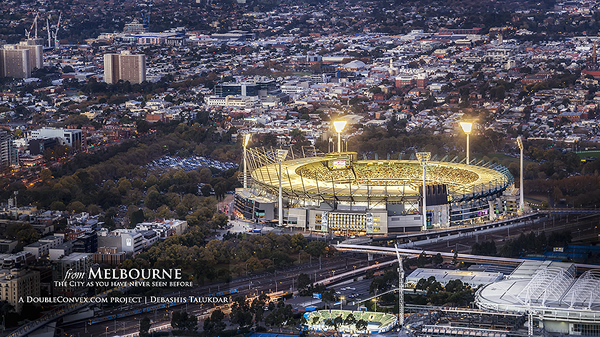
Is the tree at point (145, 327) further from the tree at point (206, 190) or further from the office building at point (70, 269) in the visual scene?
the tree at point (206, 190)

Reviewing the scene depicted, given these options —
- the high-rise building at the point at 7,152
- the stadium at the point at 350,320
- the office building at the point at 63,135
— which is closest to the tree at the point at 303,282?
the stadium at the point at 350,320

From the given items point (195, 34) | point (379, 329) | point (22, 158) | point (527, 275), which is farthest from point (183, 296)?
point (195, 34)

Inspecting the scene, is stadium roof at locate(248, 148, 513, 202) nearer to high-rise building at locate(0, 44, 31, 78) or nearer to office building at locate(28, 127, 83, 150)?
office building at locate(28, 127, 83, 150)

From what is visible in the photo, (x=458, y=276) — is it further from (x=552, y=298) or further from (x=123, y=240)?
(x=123, y=240)

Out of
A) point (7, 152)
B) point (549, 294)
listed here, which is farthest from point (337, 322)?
point (7, 152)

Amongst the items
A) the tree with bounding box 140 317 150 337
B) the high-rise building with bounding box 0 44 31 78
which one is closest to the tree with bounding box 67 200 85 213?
the tree with bounding box 140 317 150 337

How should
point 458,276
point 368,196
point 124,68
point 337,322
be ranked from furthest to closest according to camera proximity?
point 124,68
point 368,196
point 458,276
point 337,322

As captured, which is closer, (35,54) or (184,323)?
(184,323)
